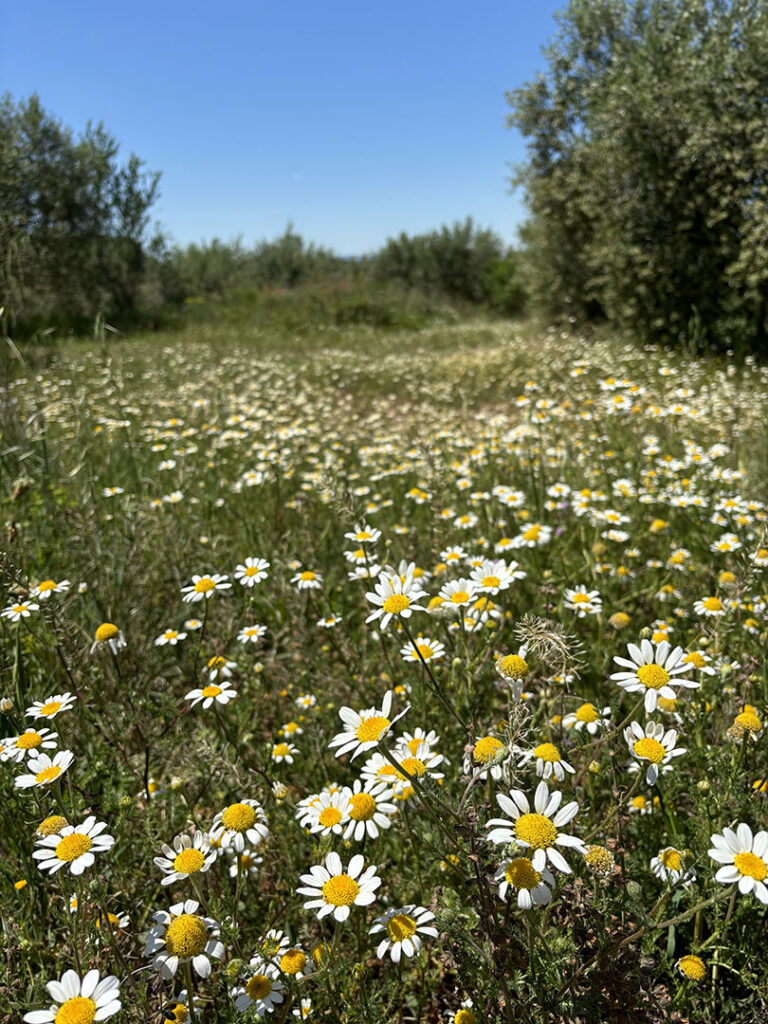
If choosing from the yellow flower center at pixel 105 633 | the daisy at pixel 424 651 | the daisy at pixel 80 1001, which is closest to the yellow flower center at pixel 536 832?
the daisy at pixel 424 651

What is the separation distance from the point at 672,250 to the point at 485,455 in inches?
305

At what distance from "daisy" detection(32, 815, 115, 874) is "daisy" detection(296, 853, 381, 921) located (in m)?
0.39

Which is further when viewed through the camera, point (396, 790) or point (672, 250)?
point (672, 250)

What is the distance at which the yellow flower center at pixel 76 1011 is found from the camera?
3.04 feet

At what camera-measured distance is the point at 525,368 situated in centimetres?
881

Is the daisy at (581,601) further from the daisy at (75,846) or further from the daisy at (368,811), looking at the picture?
the daisy at (75,846)

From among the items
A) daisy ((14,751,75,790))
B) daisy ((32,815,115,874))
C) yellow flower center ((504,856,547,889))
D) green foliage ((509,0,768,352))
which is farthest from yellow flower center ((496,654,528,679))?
green foliage ((509,0,768,352))

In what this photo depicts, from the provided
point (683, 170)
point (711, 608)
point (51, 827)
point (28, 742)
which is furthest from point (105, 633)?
point (683, 170)

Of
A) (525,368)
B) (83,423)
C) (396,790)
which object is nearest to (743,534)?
(396,790)

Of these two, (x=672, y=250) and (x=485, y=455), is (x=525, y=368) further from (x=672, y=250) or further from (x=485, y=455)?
(x=485, y=455)

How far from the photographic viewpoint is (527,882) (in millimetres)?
987

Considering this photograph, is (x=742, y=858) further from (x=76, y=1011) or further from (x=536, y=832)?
(x=76, y=1011)

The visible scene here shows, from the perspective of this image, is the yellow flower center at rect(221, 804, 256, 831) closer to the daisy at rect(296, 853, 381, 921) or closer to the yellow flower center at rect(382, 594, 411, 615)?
the daisy at rect(296, 853, 381, 921)

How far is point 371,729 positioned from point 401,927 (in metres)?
0.40
